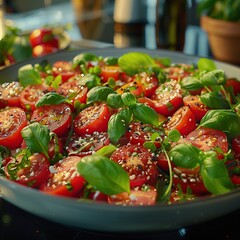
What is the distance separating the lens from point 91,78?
1.14m

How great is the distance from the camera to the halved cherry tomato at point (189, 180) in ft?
2.72

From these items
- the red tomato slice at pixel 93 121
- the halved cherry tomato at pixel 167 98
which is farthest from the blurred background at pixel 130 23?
the red tomato slice at pixel 93 121

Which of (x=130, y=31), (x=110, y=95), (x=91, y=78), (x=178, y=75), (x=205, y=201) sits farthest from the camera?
(x=130, y=31)

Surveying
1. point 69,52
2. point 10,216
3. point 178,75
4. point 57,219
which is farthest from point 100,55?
point 57,219

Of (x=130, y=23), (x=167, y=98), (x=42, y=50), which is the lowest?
(x=130, y=23)

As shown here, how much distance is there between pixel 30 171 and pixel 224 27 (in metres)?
1.15

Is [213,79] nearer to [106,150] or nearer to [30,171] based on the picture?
[106,150]

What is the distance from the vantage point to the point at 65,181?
81 cm

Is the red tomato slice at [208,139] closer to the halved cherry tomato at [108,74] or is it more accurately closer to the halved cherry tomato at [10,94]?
the halved cherry tomato at [108,74]

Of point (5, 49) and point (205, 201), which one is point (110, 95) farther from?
point (5, 49)

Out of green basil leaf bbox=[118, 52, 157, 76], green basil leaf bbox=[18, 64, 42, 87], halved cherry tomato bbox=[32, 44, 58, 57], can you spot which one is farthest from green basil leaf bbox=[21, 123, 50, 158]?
halved cherry tomato bbox=[32, 44, 58, 57]

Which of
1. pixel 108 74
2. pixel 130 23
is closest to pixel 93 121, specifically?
pixel 108 74

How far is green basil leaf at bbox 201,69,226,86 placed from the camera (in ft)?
3.69

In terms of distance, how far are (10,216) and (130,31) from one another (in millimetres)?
1366
